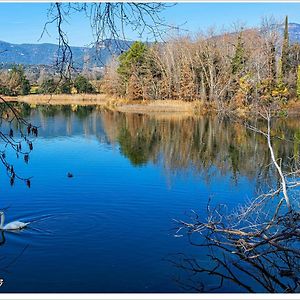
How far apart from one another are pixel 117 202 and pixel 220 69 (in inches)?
868

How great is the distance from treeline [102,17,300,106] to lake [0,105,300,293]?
8941mm

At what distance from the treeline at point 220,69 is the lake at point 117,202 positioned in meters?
8.94

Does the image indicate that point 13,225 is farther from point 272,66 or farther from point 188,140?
point 272,66

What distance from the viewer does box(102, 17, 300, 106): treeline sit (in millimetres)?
27969

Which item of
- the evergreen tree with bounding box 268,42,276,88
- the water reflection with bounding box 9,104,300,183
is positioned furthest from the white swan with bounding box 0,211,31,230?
the evergreen tree with bounding box 268,42,276,88

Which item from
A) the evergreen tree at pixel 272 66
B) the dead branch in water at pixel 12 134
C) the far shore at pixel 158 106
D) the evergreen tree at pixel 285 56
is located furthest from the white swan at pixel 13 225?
the evergreen tree at pixel 285 56

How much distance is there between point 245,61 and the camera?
29422mm

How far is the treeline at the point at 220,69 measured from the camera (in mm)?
27969


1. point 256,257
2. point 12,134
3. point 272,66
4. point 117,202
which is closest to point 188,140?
point 117,202

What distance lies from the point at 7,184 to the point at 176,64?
23.2 metres

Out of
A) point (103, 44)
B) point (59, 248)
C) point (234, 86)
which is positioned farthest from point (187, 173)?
point (234, 86)

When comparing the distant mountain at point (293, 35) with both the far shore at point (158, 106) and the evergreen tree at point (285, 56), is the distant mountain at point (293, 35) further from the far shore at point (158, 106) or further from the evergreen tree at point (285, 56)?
the far shore at point (158, 106)

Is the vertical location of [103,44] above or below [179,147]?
above

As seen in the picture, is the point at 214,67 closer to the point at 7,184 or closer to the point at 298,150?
the point at 298,150
